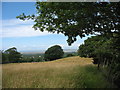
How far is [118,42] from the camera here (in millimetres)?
5199

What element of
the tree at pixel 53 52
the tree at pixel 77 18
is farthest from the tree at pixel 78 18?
the tree at pixel 53 52

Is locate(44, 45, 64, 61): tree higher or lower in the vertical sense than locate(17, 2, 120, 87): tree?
lower

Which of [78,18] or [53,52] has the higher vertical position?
[78,18]

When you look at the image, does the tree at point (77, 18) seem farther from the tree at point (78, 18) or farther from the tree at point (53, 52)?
the tree at point (53, 52)

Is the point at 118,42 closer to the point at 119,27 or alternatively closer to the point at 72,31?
the point at 119,27

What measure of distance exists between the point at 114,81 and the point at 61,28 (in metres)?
3.83

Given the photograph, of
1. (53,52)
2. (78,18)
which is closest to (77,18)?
(78,18)

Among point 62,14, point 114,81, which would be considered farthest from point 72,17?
point 114,81

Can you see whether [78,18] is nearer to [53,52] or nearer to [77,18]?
[77,18]

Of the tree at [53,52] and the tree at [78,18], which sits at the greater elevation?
the tree at [78,18]

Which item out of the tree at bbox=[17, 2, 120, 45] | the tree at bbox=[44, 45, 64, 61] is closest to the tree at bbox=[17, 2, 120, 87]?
the tree at bbox=[17, 2, 120, 45]

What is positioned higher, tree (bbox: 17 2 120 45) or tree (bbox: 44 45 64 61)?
tree (bbox: 17 2 120 45)

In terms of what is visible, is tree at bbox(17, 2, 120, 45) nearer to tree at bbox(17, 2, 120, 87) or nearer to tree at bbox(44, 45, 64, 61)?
tree at bbox(17, 2, 120, 87)

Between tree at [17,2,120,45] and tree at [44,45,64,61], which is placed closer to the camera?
tree at [17,2,120,45]
